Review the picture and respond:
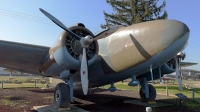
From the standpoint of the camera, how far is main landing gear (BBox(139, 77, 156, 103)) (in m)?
10.2

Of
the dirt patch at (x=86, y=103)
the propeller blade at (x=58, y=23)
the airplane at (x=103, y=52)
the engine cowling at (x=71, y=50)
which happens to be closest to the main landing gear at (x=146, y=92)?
the dirt patch at (x=86, y=103)

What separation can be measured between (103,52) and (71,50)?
1.53 m

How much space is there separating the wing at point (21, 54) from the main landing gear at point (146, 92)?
17.8ft

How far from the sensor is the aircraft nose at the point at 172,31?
6200 millimetres

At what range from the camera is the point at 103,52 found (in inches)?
340

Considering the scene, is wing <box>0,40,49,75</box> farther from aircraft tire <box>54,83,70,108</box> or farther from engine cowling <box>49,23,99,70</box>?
aircraft tire <box>54,83,70,108</box>

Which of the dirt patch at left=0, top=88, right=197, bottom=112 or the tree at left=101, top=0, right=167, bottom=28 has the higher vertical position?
the tree at left=101, top=0, right=167, bottom=28

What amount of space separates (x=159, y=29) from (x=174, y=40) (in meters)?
0.63

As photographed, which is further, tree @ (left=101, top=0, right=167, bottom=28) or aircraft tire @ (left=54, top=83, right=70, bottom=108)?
tree @ (left=101, top=0, right=167, bottom=28)

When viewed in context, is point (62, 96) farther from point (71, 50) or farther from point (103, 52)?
point (103, 52)

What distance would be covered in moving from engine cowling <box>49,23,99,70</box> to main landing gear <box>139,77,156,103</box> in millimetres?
3764

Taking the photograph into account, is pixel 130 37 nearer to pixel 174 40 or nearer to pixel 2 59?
pixel 174 40

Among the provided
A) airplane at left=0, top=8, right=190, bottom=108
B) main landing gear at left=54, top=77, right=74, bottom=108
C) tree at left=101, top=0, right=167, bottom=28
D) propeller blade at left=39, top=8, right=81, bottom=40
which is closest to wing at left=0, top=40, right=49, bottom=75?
airplane at left=0, top=8, right=190, bottom=108

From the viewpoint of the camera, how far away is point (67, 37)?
26.3 ft
